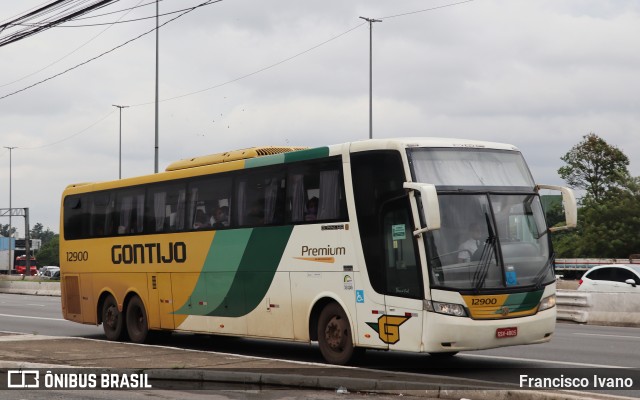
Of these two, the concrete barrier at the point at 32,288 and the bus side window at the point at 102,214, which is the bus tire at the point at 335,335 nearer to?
the bus side window at the point at 102,214

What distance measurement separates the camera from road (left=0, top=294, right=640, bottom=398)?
14.4 metres

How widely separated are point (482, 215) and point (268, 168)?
4375 millimetres

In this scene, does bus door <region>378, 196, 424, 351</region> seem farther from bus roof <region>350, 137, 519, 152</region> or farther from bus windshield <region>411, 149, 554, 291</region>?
bus roof <region>350, 137, 519, 152</region>

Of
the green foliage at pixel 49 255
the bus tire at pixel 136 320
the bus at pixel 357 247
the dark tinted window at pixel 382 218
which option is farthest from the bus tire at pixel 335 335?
the green foliage at pixel 49 255

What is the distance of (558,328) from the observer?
963 inches

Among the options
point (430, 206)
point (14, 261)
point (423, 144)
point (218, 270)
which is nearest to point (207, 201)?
point (218, 270)

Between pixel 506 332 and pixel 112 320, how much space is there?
1043 centimetres

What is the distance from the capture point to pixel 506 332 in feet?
45.4

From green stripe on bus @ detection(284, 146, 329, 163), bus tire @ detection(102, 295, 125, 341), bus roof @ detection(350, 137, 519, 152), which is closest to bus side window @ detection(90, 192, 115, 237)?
bus tire @ detection(102, 295, 125, 341)

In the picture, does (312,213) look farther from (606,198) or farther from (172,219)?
(606,198)

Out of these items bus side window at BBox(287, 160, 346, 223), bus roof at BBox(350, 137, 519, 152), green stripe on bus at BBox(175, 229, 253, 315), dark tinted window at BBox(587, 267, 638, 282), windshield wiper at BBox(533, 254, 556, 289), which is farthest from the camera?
dark tinted window at BBox(587, 267, 638, 282)

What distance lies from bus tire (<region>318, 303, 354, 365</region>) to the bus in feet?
0.08

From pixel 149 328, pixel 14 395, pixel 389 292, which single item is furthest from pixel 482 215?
pixel 149 328

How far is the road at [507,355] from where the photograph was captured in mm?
14430
